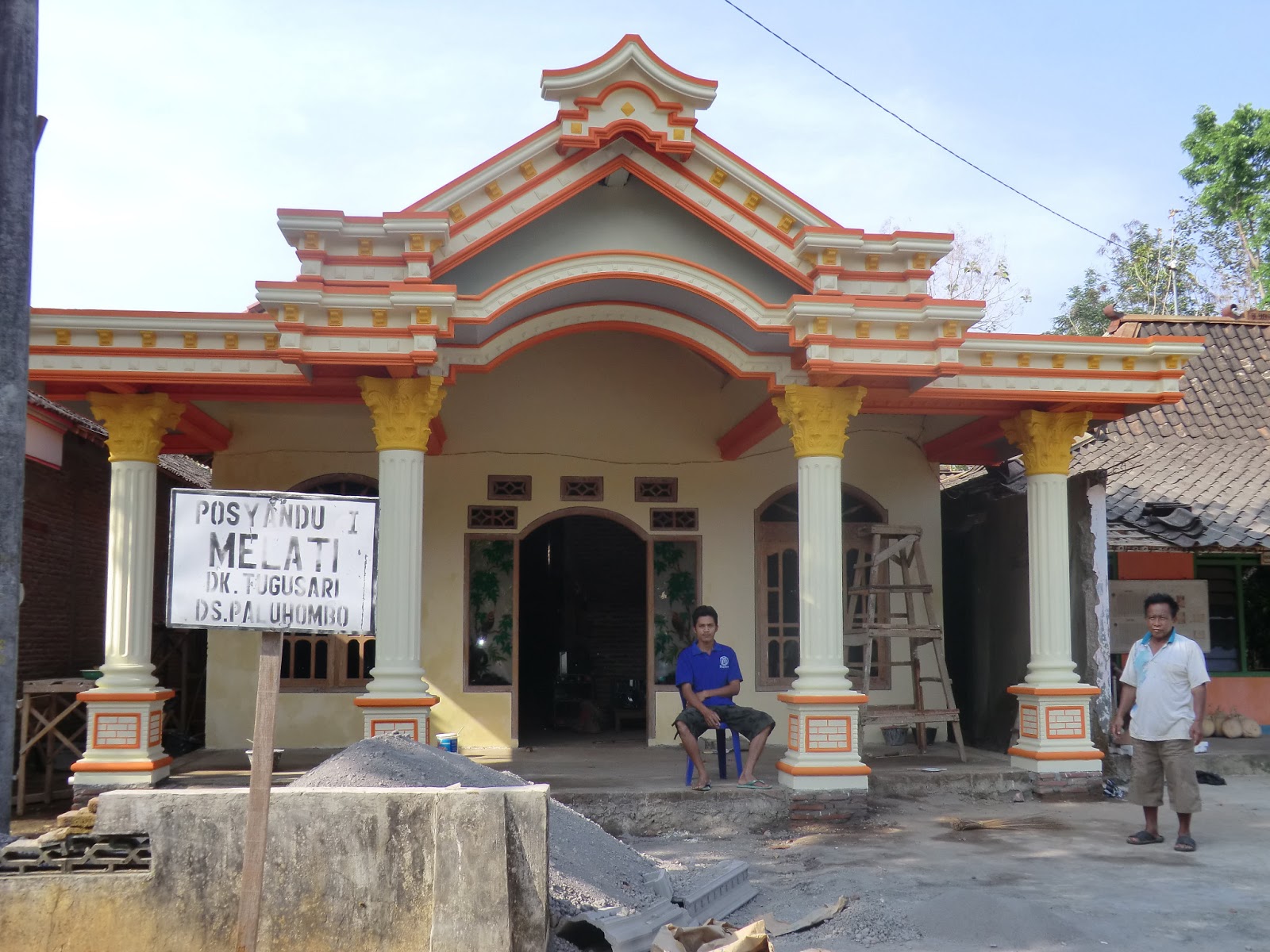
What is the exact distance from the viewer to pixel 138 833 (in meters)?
4.39

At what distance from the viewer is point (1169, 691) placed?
733 cm

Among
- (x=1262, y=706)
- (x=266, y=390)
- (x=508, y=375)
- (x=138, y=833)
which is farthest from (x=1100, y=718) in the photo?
(x=138, y=833)

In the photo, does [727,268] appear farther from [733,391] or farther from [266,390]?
[266,390]

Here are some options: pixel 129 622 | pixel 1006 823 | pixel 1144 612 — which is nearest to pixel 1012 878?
pixel 1006 823

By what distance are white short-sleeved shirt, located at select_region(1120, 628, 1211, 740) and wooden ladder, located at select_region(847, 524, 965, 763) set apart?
2209mm

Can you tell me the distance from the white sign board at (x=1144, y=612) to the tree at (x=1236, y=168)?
9720 millimetres

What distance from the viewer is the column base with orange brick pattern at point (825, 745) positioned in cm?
820

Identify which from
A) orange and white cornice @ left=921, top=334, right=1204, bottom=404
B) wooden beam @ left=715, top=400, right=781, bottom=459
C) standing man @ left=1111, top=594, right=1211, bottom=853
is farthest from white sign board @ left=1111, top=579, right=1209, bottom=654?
standing man @ left=1111, top=594, right=1211, bottom=853

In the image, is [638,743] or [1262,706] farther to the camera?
[1262,706]

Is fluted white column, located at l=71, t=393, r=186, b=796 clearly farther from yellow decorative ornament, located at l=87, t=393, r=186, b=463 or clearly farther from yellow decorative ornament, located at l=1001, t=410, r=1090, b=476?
yellow decorative ornament, located at l=1001, t=410, r=1090, b=476

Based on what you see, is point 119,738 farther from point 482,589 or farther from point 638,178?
point 638,178

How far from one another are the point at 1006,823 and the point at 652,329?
14.4 feet

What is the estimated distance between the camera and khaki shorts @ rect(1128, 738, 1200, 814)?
7.25m

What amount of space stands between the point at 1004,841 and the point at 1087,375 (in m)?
3.68
